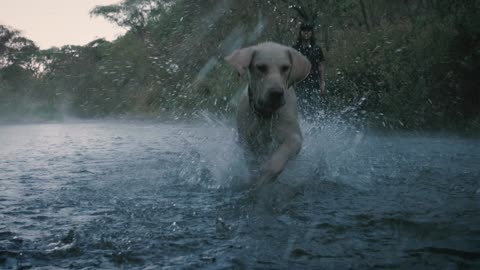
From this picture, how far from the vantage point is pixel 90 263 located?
8.31ft

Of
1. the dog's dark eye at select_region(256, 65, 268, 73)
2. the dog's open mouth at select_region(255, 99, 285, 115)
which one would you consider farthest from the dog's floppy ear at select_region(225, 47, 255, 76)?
the dog's open mouth at select_region(255, 99, 285, 115)

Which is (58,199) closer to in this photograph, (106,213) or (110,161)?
(106,213)

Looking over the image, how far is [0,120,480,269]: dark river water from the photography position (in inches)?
102

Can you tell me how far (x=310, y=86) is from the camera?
7539 millimetres

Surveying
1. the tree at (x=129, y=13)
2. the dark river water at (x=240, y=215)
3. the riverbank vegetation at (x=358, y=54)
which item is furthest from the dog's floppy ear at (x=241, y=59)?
the tree at (x=129, y=13)

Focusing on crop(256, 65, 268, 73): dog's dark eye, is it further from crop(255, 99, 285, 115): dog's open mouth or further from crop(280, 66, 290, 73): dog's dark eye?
crop(255, 99, 285, 115): dog's open mouth

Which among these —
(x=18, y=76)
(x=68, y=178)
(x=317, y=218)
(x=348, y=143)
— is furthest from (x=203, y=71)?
(x=18, y=76)

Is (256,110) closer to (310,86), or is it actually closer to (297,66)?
(297,66)

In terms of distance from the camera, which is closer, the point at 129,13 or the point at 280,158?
the point at 280,158

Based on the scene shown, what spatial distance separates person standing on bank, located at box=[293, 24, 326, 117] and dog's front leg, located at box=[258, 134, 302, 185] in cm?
280

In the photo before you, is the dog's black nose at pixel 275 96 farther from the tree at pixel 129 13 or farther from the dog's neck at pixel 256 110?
the tree at pixel 129 13

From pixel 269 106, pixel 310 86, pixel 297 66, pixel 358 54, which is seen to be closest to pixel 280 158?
pixel 269 106

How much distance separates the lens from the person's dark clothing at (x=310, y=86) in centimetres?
736

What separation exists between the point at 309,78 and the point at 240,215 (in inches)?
174
